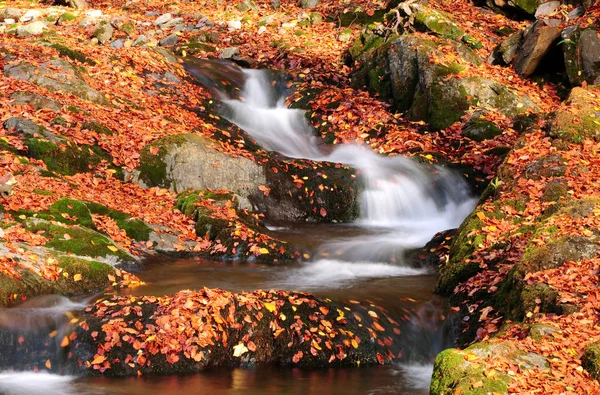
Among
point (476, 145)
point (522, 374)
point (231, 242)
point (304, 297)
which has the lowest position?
point (522, 374)

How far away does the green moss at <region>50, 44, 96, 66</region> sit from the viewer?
48.1 feet

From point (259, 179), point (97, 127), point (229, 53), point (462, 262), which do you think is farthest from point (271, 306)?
point (229, 53)

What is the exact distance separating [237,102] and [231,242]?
Answer: 21.1ft

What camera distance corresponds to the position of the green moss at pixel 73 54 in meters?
14.7

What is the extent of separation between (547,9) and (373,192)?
8461mm

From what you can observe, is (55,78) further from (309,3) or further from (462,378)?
(309,3)

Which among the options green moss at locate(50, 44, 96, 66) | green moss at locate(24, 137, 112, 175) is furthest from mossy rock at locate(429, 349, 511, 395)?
green moss at locate(50, 44, 96, 66)

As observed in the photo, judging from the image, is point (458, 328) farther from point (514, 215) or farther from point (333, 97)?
point (333, 97)

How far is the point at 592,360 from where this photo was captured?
530 centimetres

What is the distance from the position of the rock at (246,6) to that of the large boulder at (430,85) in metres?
7.72

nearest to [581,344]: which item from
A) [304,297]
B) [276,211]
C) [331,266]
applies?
[304,297]

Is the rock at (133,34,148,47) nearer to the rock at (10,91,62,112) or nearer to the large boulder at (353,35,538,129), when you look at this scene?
the large boulder at (353,35,538,129)

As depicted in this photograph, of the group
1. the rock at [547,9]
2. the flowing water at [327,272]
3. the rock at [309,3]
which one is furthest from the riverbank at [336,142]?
the rock at [309,3]

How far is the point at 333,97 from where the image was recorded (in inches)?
636
